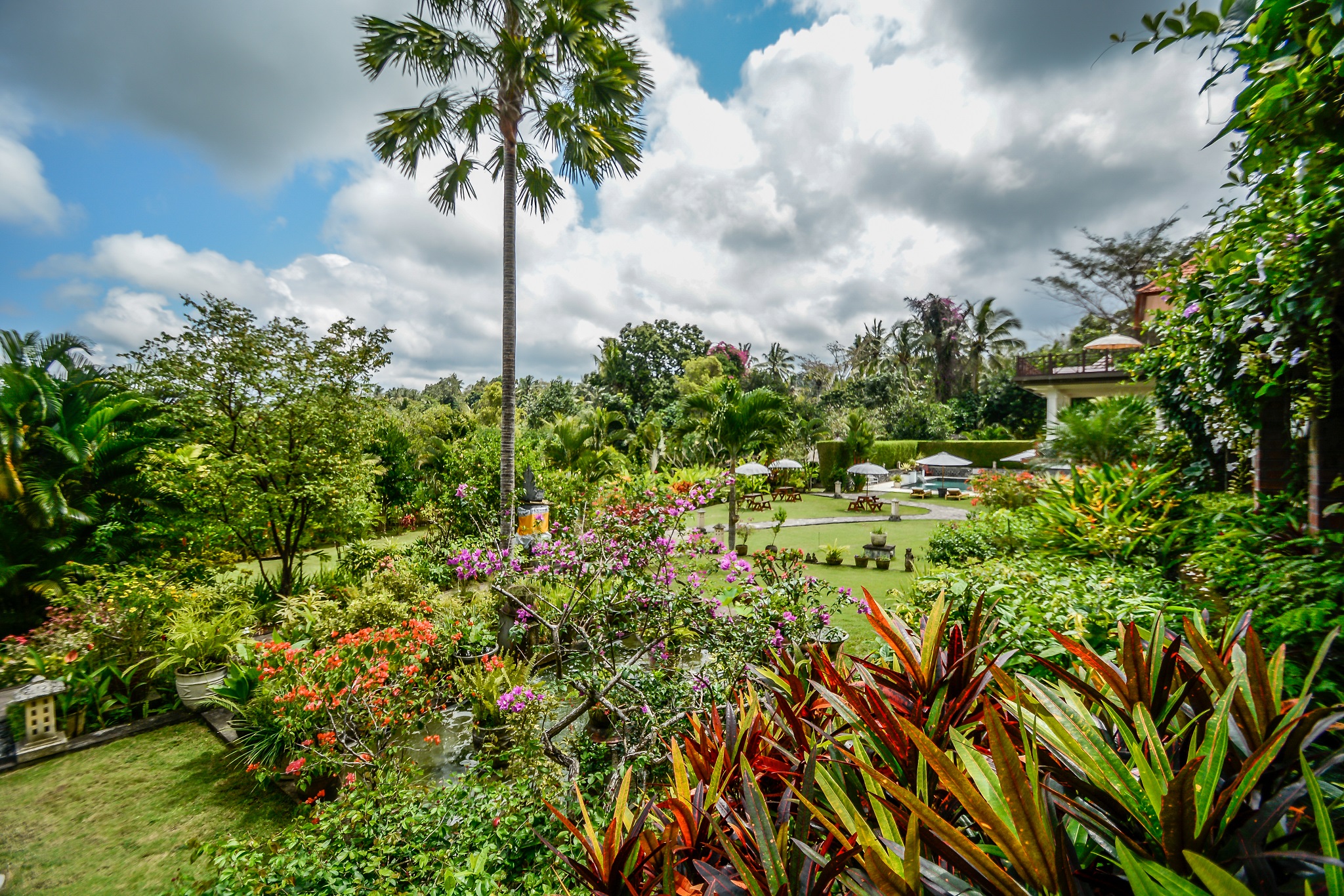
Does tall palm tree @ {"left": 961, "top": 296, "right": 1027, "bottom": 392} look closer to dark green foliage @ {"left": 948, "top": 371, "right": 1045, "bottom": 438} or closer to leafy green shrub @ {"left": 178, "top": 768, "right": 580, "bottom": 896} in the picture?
dark green foliage @ {"left": 948, "top": 371, "right": 1045, "bottom": 438}

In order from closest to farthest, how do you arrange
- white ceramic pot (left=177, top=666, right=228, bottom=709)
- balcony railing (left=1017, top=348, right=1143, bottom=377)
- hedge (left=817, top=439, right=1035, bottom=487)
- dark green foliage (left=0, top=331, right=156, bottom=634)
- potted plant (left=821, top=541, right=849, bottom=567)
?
1. white ceramic pot (left=177, top=666, right=228, bottom=709)
2. dark green foliage (left=0, top=331, right=156, bottom=634)
3. potted plant (left=821, top=541, right=849, bottom=567)
4. balcony railing (left=1017, top=348, right=1143, bottom=377)
5. hedge (left=817, top=439, right=1035, bottom=487)

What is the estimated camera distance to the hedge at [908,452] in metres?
24.9

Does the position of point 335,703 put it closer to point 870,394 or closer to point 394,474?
point 394,474

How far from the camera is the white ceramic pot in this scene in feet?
16.8

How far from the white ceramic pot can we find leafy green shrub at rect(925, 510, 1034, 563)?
332 inches

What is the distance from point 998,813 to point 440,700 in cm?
504

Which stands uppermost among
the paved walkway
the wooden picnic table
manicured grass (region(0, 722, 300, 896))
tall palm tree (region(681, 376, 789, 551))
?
tall palm tree (region(681, 376, 789, 551))

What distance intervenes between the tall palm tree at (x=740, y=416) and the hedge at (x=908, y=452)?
1281cm

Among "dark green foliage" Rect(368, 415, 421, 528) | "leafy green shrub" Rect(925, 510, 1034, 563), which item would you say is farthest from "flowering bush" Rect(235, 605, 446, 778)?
"dark green foliage" Rect(368, 415, 421, 528)

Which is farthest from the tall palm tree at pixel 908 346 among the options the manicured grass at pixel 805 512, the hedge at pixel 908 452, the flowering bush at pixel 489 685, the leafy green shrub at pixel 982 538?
the flowering bush at pixel 489 685

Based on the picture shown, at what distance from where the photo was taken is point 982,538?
8.05m

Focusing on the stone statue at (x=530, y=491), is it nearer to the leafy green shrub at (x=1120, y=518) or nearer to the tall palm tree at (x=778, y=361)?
the leafy green shrub at (x=1120, y=518)

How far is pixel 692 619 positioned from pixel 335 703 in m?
2.52

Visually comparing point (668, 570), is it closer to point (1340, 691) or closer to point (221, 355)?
point (1340, 691)
